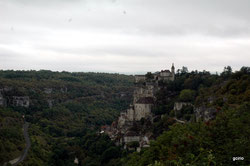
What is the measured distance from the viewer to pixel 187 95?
161 feet

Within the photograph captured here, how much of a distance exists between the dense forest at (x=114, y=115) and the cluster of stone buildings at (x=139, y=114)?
4.07 feet

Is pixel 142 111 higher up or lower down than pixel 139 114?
higher up

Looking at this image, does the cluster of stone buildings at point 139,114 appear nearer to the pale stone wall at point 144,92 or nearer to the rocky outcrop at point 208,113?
the pale stone wall at point 144,92

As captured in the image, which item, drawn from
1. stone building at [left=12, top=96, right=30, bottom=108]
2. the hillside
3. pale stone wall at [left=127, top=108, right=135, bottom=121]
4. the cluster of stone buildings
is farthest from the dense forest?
pale stone wall at [left=127, top=108, right=135, bottom=121]

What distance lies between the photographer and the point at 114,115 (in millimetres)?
90375

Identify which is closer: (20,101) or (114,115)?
(20,101)

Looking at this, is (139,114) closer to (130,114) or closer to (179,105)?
(130,114)

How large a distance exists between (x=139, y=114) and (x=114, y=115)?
38.5m

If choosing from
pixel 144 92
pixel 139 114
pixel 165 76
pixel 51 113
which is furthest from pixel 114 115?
pixel 139 114

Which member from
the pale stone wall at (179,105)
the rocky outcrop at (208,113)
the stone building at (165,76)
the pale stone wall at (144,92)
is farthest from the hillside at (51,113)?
the rocky outcrop at (208,113)

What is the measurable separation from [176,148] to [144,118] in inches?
1205

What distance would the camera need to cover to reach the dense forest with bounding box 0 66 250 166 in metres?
19.1

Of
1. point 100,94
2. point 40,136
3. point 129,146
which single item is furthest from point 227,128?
point 100,94

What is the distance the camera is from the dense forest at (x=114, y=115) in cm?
1912
